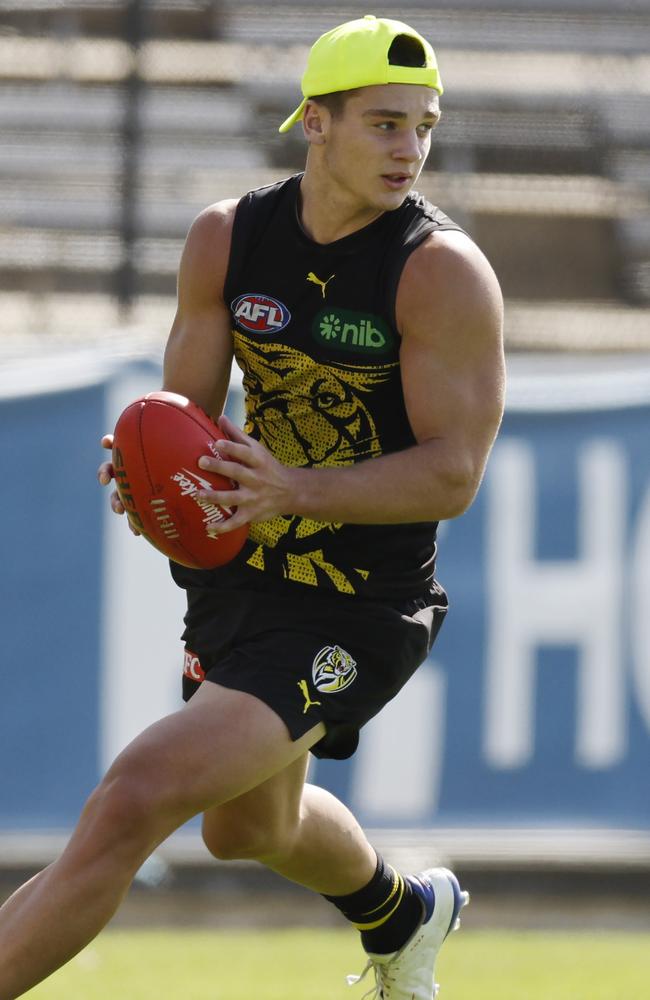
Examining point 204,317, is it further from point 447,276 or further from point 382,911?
point 382,911

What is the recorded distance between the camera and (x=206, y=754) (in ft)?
10.2

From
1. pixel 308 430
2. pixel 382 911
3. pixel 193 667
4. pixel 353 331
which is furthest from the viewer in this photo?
pixel 382 911

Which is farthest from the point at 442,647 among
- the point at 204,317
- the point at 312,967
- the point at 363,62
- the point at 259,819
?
the point at 363,62

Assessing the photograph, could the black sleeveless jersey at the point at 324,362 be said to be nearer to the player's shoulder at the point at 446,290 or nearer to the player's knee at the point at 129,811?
the player's shoulder at the point at 446,290

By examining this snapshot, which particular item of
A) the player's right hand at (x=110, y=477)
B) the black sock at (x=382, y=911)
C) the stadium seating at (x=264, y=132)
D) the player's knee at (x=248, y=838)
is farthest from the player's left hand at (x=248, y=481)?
the stadium seating at (x=264, y=132)

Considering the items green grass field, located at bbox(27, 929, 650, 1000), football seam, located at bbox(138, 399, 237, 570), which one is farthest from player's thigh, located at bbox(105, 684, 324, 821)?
green grass field, located at bbox(27, 929, 650, 1000)

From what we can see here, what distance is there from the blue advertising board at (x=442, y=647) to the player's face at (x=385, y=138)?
251 cm

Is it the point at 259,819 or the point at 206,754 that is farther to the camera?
the point at 259,819

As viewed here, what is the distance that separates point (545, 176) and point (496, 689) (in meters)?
2.16

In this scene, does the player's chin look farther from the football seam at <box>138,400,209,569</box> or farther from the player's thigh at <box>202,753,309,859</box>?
the player's thigh at <box>202,753,309,859</box>

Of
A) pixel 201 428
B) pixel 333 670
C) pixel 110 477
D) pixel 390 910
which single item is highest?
pixel 201 428

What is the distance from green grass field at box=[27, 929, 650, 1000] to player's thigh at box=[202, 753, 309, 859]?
45.7 inches

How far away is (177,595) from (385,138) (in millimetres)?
2720

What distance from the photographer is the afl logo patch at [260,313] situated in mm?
3467
